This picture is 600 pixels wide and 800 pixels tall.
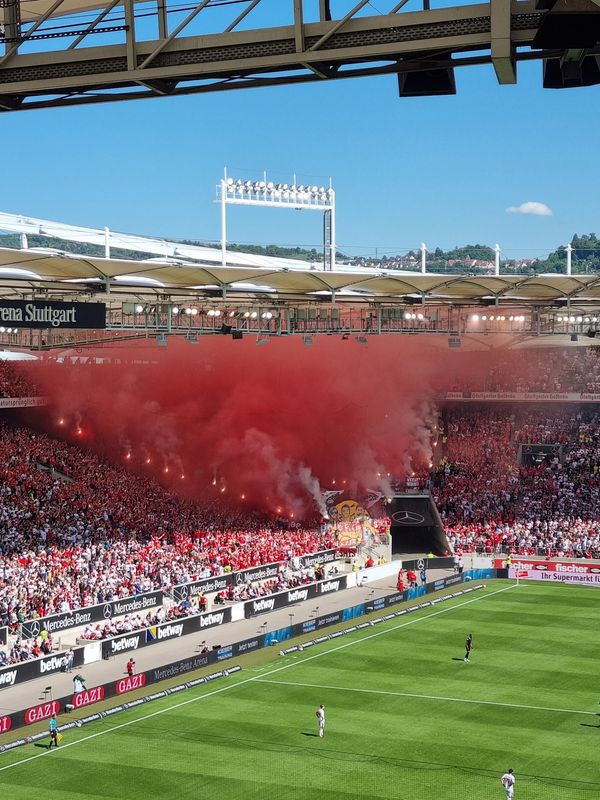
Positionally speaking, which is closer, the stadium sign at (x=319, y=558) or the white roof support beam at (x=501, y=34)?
the white roof support beam at (x=501, y=34)

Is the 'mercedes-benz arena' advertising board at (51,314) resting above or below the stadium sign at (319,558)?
above

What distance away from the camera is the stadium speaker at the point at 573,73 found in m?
8.77

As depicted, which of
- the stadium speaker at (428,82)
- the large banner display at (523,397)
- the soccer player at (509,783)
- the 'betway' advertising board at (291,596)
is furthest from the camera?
the large banner display at (523,397)

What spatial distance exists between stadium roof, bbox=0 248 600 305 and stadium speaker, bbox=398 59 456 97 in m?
25.0

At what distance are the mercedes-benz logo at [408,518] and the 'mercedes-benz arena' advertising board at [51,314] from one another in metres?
30.8

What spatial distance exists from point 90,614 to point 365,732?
38.8 feet

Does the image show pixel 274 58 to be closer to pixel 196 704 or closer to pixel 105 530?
Answer: pixel 196 704

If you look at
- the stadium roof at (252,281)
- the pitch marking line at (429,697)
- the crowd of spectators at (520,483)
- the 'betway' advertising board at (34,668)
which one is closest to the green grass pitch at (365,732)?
the pitch marking line at (429,697)

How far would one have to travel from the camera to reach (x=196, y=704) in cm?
3362

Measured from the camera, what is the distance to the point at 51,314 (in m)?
31.4

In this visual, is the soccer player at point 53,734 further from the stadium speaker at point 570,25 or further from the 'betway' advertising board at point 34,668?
the stadium speaker at point 570,25

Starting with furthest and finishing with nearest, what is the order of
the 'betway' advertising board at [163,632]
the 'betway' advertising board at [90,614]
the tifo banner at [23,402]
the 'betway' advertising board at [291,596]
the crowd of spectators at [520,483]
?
the crowd of spectators at [520,483]
the tifo banner at [23,402]
the 'betway' advertising board at [291,596]
the 'betway' advertising board at [163,632]
the 'betway' advertising board at [90,614]

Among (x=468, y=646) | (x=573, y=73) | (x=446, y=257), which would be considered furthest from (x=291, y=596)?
(x=446, y=257)

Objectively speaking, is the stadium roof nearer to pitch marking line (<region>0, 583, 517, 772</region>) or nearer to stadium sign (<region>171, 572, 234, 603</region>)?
stadium sign (<region>171, 572, 234, 603</region>)
